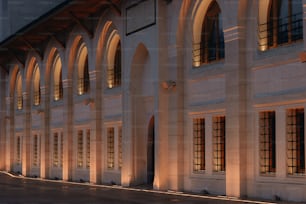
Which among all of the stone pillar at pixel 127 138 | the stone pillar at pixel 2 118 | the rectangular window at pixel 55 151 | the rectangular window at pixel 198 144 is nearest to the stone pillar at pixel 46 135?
the rectangular window at pixel 55 151

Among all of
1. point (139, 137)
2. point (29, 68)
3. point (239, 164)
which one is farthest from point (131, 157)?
point (29, 68)

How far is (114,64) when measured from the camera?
3541cm

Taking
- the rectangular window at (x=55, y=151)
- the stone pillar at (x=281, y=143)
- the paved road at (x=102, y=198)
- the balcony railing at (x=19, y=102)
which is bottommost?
the paved road at (x=102, y=198)

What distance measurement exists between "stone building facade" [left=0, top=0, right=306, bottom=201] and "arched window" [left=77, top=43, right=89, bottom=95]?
6 cm

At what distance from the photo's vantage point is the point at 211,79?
84.9 feet

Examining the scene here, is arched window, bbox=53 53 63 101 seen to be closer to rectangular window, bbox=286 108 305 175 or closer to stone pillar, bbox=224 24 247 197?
stone pillar, bbox=224 24 247 197

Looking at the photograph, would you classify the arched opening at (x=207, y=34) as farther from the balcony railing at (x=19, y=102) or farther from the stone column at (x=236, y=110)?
the balcony railing at (x=19, y=102)

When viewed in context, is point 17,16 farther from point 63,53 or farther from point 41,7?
point 63,53

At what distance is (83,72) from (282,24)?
18.6 m

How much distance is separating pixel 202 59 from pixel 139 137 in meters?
6.63

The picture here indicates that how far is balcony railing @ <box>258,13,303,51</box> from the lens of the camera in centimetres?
2189

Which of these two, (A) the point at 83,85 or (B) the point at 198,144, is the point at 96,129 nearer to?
(A) the point at 83,85

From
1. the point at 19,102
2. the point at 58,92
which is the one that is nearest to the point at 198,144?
the point at 58,92

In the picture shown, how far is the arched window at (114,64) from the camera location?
→ 1378 inches
